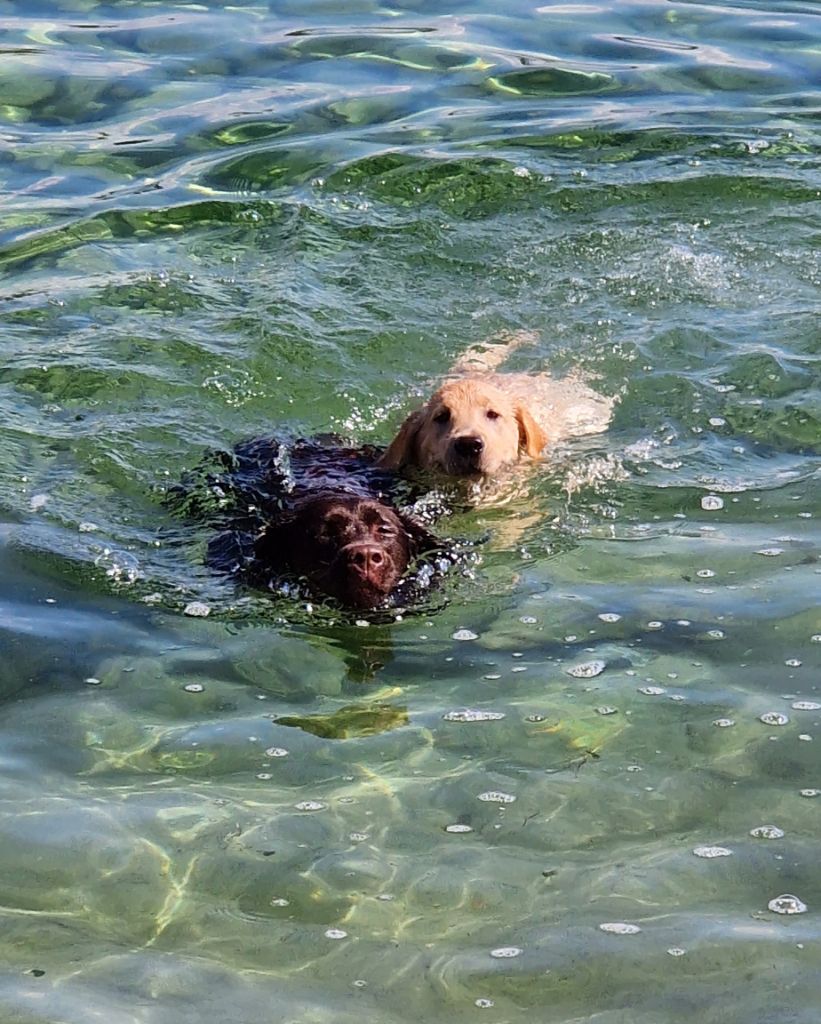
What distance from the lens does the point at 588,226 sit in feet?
32.2

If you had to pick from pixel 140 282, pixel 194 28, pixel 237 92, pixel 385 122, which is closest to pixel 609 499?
pixel 140 282

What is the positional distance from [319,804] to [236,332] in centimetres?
465

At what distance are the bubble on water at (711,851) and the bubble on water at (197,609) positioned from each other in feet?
7.54

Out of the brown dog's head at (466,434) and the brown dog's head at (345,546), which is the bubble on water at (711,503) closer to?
the brown dog's head at (466,434)

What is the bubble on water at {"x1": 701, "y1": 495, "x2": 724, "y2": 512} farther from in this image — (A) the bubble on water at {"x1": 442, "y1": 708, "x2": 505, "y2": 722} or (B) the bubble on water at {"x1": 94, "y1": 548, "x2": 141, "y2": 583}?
(B) the bubble on water at {"x1": 94, "y1": 548, "x2": 141, "y2": 583}

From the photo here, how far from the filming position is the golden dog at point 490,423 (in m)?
7.05

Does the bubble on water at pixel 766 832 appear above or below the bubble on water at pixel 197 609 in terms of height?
above

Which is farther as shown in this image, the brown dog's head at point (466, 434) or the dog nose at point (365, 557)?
the brown dog's head at point (466, 434)

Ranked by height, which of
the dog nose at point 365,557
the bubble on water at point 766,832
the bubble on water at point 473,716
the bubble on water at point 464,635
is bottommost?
the bubble on water at point 464,635

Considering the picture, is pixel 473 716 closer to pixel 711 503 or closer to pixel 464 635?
pixel 464 635

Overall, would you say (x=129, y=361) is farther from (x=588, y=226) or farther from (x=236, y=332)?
(x=588, y=226)

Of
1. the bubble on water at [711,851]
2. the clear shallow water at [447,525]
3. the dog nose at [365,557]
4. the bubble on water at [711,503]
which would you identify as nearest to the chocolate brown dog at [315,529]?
the dog nose at [365,557]

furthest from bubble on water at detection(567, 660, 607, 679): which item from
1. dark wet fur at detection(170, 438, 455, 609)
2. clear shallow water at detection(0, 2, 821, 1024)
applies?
dark wet fur at detection(170, 438, 455, 609)

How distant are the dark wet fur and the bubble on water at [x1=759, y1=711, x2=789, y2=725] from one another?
156cm
